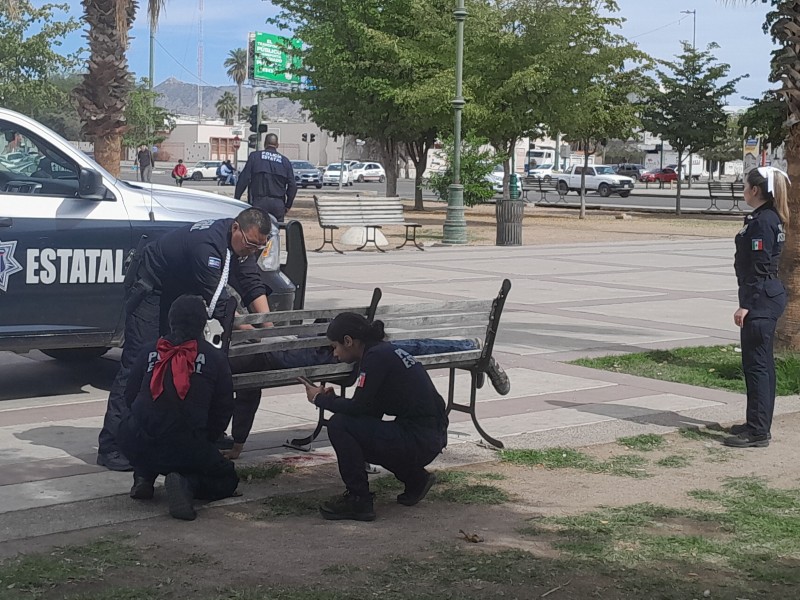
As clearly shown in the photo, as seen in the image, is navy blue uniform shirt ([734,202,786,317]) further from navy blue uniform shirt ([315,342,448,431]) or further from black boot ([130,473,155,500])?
black boot ([130,473,155,500])

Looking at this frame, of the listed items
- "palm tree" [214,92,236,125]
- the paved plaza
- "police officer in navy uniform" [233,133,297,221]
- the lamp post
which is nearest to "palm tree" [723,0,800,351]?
the paved plaza

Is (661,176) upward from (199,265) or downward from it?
upward

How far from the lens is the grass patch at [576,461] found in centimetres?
666

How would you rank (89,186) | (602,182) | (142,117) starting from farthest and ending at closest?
1. (142,117)
2. (602,182)
3. (89,186)

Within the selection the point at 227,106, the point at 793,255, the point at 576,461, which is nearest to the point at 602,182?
the point at 793,255

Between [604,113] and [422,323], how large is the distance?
2979 centimetres

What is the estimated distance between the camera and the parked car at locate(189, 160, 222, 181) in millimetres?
72688

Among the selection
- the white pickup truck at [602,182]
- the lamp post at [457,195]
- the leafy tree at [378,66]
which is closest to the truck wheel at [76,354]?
the lamp post at [457,195]

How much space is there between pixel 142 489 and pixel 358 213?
16314 mm

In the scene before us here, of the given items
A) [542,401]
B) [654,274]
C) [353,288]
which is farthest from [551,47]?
[542,401]

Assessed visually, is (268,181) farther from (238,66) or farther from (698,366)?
(238,66)

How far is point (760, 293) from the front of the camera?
731 cm

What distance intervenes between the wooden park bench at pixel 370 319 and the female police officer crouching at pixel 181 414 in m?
0.50

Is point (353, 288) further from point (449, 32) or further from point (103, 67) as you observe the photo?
point (449, 32)
